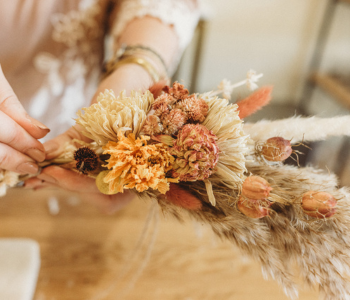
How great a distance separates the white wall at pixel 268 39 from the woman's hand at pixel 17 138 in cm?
164

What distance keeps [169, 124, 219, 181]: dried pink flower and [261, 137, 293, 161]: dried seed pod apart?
8 cm

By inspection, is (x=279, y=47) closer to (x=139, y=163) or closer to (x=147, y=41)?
(x=147, y=41)

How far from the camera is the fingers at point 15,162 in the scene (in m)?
0.42

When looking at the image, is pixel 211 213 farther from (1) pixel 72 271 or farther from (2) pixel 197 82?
(2) pixel 197 82

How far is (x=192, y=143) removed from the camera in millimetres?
305

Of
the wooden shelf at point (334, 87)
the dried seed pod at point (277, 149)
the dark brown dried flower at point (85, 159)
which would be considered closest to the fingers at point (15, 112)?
the dark brown dried flower at point (85, 159)

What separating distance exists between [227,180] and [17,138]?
11.9 inches

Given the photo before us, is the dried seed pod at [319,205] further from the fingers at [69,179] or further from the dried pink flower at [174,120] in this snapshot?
the fingers at [69,179]

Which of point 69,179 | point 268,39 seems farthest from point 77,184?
point 268,39

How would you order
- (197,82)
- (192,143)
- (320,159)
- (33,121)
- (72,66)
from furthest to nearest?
(197,82), (320,159), (72,66), (33,121), (192,143)

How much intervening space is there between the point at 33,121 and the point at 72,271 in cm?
32

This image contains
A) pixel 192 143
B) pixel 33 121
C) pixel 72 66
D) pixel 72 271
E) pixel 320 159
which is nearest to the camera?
pixel 192 143

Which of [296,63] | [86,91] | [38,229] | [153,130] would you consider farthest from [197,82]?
[153,130]

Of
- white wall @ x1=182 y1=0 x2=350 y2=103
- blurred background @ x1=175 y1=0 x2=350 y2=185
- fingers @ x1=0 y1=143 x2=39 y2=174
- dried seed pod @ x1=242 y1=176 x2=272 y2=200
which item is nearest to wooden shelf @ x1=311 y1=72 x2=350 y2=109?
blurred background @ x1=175 y1=0 x2=350 y2=185
